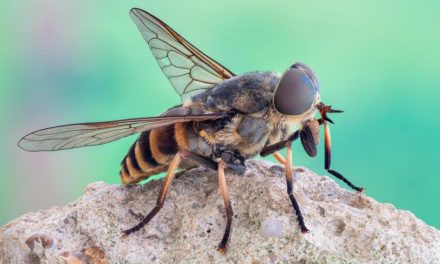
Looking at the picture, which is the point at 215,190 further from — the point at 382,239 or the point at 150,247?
the point at 382,239

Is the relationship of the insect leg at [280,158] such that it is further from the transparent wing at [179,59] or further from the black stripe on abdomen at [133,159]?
the black stripe on abdomen at [133,159]

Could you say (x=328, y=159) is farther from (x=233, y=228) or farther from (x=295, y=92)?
(x=233, y=228)

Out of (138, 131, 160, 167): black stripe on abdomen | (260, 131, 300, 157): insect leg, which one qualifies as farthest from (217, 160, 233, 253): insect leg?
(138, 131, 160, 167): black stripe on abdomen

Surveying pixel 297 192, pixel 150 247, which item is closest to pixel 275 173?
pixel 297 192

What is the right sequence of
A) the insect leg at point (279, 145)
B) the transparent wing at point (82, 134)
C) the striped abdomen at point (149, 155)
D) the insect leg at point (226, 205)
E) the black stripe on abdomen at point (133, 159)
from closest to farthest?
the insect leg at point (226, 205)
the transparent wing at point (82, 134)
the insect leg at point (279, 145)
the striped abdomen at point (149, 155)
the black stripe on abdomen at point (133, 159)

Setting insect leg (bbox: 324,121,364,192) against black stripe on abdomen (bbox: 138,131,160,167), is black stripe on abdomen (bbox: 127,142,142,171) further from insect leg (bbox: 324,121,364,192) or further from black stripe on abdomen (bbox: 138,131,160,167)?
insect leg (bbox: 324,121,364,192)

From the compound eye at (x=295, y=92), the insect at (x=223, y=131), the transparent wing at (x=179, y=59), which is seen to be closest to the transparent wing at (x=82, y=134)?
the insect at (x=223, y=131)

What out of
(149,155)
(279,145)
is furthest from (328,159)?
(149,155)
